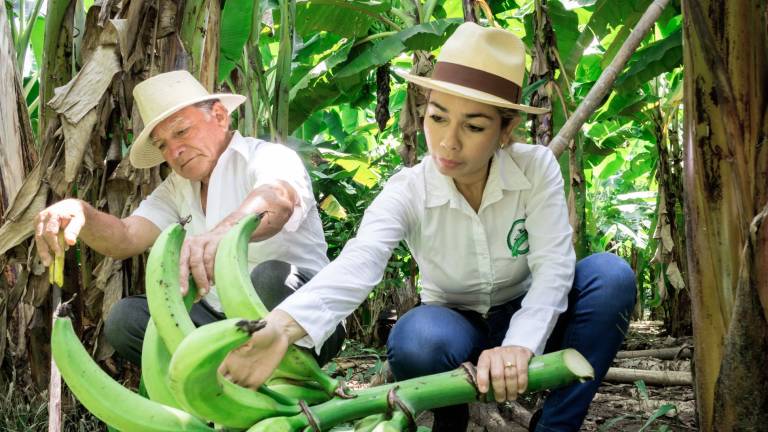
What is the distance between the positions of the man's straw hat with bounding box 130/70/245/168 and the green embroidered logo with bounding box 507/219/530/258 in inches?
39.2

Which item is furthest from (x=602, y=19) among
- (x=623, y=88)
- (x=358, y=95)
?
(x=358, y=95)

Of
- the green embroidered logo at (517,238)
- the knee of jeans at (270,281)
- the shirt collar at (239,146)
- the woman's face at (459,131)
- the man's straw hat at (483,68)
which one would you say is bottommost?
the knee of jeans at (270,281)

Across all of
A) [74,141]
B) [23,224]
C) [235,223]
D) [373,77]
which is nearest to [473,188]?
[235,223]

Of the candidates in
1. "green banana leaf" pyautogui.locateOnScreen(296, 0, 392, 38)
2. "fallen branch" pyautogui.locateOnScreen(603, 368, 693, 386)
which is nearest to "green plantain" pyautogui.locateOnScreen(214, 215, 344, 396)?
"fallen branch" pyautogui.locateOnScreen(603, 368, 693, 386)

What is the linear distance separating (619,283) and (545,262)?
0.65ft

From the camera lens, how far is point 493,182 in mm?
2102

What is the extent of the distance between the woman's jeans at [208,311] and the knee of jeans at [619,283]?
806mm

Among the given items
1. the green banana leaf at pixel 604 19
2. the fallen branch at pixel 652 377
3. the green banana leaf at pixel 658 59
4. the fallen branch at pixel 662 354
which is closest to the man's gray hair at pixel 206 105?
the fallen branch at pixel 652 377

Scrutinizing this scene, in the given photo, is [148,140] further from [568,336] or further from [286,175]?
[568,336]

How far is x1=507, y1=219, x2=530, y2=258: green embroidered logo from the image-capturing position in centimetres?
211

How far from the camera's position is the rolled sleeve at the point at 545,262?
5.88 ft

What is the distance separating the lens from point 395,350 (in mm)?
2008

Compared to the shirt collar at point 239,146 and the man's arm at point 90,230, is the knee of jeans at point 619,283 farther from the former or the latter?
the man's arm at point 90,230

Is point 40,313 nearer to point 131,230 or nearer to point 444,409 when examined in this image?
point 131,230
